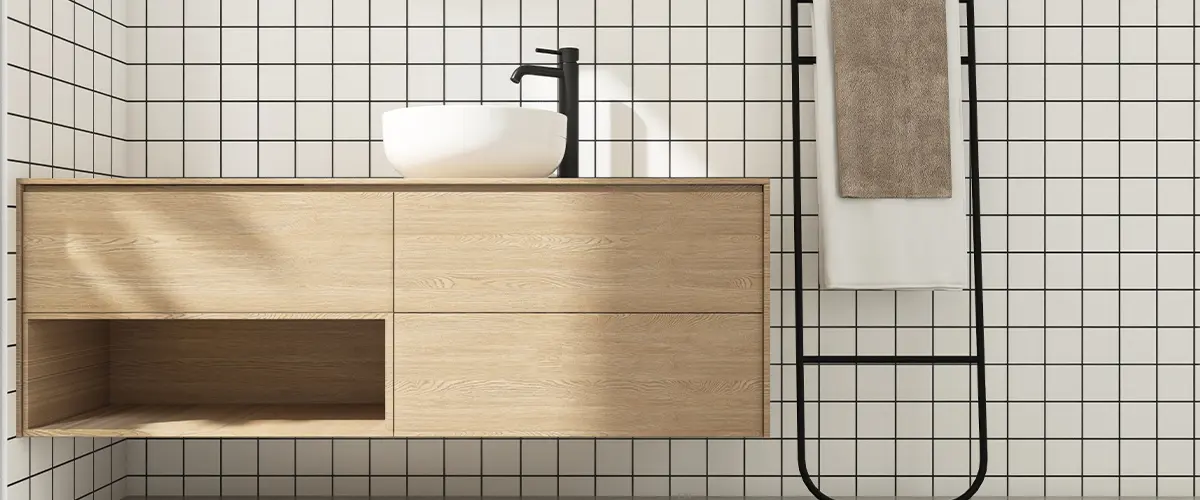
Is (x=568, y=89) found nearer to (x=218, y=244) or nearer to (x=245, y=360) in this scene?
(x=218, y=244)

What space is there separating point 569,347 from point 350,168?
2.20 feet

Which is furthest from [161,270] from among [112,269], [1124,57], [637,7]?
[1124,57]

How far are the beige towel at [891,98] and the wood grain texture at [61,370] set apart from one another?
4.74ft

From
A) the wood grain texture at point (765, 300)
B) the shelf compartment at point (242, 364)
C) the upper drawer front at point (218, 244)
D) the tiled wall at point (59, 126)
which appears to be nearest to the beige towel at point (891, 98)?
the wood grain texture at point (765, 300)

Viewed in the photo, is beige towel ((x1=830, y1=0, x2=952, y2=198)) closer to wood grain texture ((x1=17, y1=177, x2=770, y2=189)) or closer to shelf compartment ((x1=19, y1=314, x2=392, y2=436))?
wood grain texture ((x1=17, y1=177, x2=770, y2=189))

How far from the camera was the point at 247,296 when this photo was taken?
1.51 m

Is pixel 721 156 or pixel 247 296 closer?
pixel 247 296

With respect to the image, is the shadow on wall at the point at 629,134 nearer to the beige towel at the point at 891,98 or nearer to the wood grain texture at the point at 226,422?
the beige towel at the point at 891,98

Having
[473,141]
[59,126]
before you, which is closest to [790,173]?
[473,141]

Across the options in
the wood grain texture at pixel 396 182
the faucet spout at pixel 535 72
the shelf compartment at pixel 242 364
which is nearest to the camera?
the wood grain texture at pixel 396 182

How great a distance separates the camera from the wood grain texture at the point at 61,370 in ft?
5.01

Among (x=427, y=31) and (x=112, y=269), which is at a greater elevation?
(x=427, y=31)

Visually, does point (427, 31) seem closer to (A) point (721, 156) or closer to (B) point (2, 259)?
(A) point (721, 156)

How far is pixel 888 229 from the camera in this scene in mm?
1734
